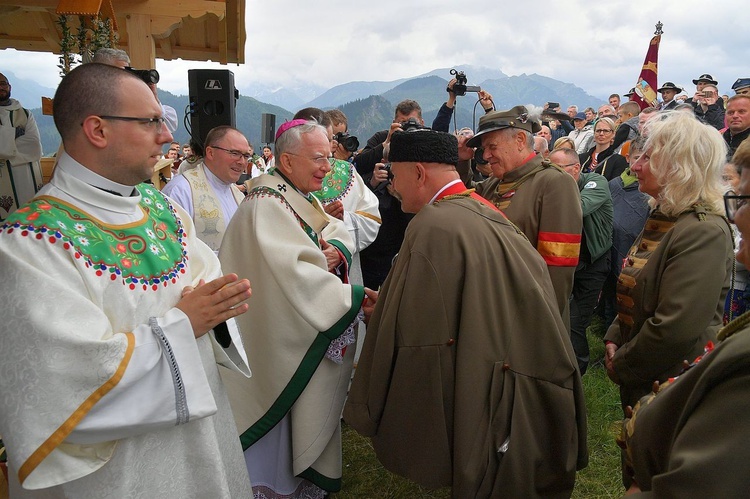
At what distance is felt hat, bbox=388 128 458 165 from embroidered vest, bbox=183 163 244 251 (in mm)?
2287

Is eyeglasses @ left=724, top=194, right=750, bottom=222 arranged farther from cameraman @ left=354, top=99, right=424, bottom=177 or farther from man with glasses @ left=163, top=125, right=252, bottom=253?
cameraman @ left=354, top=99, right=424, bottom=177

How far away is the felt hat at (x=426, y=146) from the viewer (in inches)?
99.9

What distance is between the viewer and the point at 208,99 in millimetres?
5887

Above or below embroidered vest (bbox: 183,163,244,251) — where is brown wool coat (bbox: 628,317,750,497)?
above

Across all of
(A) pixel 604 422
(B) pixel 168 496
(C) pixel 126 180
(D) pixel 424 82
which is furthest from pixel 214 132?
(D) pixel 424 82

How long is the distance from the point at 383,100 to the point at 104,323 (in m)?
65.9

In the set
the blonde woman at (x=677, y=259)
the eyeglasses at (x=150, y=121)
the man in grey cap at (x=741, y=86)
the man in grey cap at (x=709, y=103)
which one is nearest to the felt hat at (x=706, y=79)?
the man in grey cap at (x=709, y=103)

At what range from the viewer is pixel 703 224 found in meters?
2.44

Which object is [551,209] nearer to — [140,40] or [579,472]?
[579,472]

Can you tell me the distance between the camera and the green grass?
11.5ft

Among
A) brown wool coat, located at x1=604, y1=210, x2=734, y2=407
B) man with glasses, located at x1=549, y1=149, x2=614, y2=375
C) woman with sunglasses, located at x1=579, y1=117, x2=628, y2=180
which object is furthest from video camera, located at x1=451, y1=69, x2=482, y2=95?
brown wool coat, located at x1=604, y1=210, x2=734, y2=407

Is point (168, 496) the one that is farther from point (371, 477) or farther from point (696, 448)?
point (371, 477)

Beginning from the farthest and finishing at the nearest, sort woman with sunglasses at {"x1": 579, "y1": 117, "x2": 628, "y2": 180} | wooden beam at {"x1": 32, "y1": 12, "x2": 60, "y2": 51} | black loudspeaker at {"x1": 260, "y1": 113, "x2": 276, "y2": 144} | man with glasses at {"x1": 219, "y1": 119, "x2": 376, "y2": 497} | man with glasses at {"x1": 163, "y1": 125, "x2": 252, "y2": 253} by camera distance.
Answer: black loudspeaker at {"x1": 260, "y1": 113, "x2": 276, "y2": 144} → wooden beam at {"x1": 32, "y1": 12, "x2": 60, "y2": 51} → woman with sunglasses at {"x1": 579, "y1": 117, "x2": 628, "y2": 180} → man with glasses at {"x1": 163, "y1": 125, "x2": 252, "y2": 253} → man with glasses at {"x1": 219, "y1": 119, "x2": 376, "y2": 497}

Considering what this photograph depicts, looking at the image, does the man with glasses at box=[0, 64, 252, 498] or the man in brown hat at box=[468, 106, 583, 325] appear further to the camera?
the man in brown hat at box=[468, 106, 583, 325]
